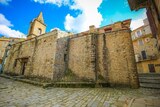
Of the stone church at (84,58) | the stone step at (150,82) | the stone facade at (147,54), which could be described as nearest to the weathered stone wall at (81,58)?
the stone church at (84,58)

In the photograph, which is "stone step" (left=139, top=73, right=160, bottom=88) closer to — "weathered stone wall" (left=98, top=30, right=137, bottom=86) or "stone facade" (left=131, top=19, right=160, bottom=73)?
"weathered stone wall" (left=98, top=30, right=137, bottom=86)

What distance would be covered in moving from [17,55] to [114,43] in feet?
47.9

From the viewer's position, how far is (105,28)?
1589 centimetres

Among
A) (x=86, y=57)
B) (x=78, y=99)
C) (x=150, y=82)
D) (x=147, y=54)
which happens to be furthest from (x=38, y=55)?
(x=147, y=54)

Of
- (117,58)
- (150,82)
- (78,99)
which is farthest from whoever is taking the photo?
(150,82)

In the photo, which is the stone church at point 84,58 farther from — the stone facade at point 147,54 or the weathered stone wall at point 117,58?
the stone facade at point 147,54

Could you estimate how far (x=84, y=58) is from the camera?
10.2m

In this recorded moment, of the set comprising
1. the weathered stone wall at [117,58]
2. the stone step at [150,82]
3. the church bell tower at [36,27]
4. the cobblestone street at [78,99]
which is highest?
the church bell tower at [36,27]

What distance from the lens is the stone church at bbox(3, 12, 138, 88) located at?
867 cm

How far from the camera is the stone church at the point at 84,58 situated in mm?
8672

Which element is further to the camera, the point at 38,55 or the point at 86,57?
the point at 38,55

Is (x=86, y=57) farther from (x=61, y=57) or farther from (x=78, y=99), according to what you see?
Answer: (x=78, y=99)

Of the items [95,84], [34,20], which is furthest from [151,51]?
[34,20]

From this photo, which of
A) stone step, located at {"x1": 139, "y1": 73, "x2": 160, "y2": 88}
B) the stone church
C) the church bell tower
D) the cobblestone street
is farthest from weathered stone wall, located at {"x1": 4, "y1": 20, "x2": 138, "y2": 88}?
the church bell tower
